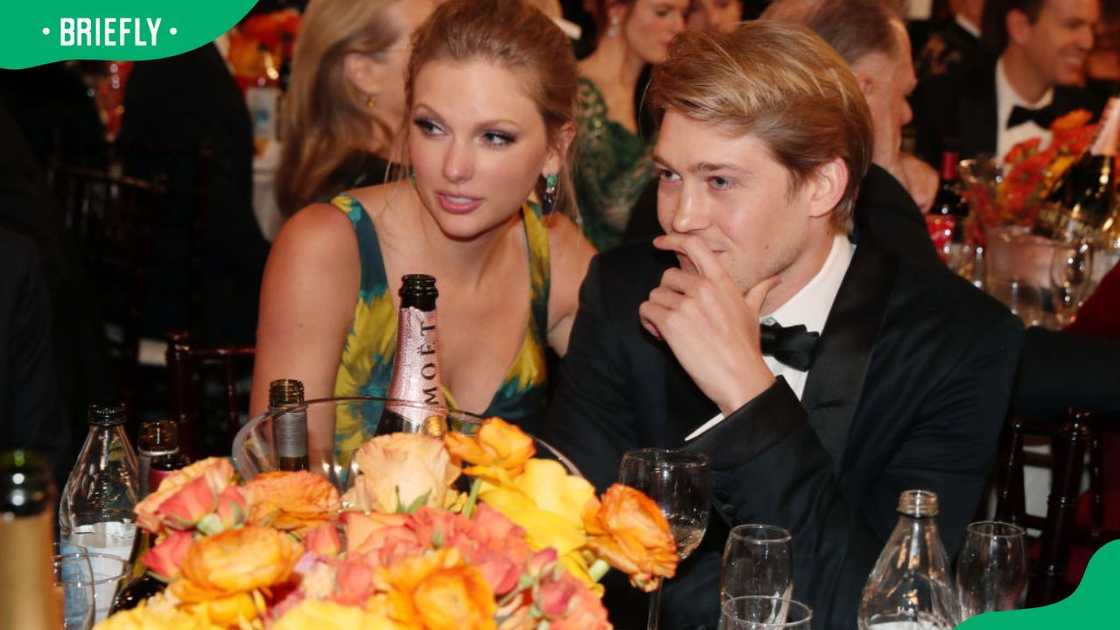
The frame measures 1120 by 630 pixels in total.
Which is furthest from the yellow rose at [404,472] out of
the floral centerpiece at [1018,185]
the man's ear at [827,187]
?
the floral centerpiece at [1018,185]

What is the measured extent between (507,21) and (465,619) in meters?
1.53

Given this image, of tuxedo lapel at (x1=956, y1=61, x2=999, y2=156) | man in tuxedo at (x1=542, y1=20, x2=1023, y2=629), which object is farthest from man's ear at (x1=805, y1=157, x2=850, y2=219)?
tuxedo lapel at (x1=956, y1=61, x2=999, y2=156)

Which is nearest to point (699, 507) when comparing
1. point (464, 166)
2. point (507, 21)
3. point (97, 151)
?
point (464, 166)

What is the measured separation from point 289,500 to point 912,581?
584 mm

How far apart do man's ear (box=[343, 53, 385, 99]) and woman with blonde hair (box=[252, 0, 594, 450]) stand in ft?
2.49

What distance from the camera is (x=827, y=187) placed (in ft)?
6.01

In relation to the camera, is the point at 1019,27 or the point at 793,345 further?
the point at 1019,27

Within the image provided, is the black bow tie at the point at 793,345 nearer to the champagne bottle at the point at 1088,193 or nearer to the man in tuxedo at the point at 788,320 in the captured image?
the man in tuxedo at the point at 788,320

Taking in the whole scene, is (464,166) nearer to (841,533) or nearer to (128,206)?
(841,533)

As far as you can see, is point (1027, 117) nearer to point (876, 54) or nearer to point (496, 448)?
point (876, 54)

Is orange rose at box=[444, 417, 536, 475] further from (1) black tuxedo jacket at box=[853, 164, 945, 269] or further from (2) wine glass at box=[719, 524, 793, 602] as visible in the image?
(1) black tuxedo jacket at box=[853, 164, 945, 269]

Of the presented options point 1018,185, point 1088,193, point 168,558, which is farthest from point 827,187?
point 1018,185

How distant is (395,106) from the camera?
119 inches

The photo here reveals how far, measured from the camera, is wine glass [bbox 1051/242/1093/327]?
281 cm
